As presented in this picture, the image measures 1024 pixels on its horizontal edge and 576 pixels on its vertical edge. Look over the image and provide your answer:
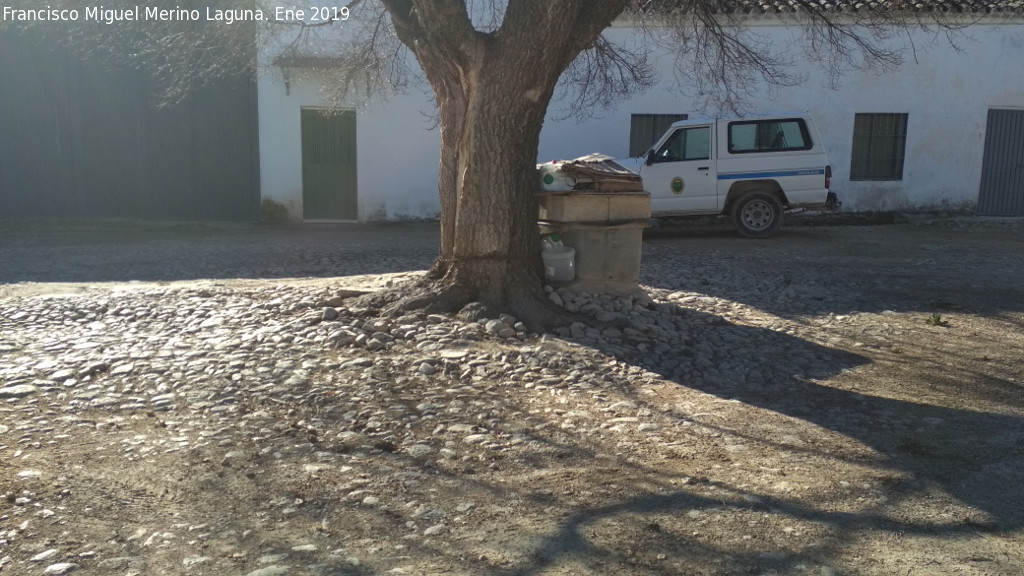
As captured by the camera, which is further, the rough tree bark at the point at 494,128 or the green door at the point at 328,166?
the green door at the point at 328,166

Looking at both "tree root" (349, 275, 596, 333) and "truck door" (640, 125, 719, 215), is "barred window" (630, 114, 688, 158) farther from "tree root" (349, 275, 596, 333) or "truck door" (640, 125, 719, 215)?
"tree root" (349, 275, 596, 333)

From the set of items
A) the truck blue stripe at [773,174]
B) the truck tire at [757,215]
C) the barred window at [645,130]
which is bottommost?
the truck tire at [757,215]

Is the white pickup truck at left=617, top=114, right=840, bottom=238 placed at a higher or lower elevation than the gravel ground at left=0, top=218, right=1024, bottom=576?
higher

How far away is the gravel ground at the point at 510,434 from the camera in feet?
11.4

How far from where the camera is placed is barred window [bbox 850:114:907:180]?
16.0 metres

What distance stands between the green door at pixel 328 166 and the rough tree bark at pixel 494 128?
897cm

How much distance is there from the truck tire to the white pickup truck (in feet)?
0.05

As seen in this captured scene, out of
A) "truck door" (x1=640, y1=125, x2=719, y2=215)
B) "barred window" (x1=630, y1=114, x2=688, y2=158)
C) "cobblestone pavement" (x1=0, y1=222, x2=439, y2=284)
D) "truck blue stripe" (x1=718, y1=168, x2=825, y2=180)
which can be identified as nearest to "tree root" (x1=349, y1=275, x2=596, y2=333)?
"cobblestone pavement" (x1=0, y1=222, x2=439, y2=284)

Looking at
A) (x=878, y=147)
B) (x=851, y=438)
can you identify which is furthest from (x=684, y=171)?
(x=851, y=438)

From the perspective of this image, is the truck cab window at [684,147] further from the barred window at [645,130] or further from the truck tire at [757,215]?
the barred window at [645,130]

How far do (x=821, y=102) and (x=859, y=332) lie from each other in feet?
31.5

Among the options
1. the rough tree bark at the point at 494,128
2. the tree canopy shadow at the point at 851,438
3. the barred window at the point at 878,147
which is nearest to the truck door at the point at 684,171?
the barred window at the point at 878,147

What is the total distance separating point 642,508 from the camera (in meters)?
3.79

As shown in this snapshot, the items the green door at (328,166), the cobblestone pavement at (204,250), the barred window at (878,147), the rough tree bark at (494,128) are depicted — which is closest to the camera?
the rough tree bark at (494,128)
